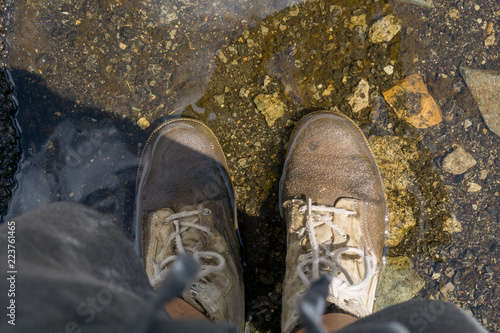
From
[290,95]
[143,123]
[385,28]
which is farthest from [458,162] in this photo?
[143,123]

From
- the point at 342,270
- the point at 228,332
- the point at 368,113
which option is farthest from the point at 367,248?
the point at 228,332

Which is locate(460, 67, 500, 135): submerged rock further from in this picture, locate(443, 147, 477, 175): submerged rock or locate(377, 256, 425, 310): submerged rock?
locate(377, 256, 425, 310): submerged rock

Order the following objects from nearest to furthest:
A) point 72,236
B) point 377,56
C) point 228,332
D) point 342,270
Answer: point 228,332 < point 72,236 < point 342,270 < point 377,56

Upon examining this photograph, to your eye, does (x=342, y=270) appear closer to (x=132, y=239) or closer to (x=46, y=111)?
(x=132, y=239)

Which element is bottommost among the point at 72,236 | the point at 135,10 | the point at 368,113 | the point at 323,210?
the point at 323,210

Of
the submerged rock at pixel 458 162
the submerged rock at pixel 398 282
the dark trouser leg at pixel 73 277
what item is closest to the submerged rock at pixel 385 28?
the submerged rock at pixel 458 162

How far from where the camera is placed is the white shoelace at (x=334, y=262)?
162 centimetres

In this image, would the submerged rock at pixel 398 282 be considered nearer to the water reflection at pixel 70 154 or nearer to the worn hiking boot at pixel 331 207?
the worn hiking boot at pixel 331 207

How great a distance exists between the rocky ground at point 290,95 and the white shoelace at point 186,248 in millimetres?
302

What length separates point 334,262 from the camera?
1.75 metres

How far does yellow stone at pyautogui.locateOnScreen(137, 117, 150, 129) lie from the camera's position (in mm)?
2086

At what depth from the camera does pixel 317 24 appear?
2021mm

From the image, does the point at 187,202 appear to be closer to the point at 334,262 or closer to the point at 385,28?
the point at 334,262

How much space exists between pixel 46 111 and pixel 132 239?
95 cm
